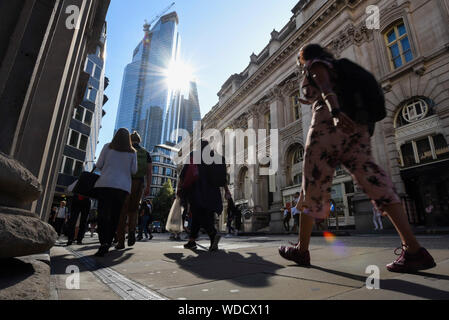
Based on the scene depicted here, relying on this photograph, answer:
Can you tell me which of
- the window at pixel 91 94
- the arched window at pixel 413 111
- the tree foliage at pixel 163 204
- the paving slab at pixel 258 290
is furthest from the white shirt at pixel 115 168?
the tree foliage at pixel 163 204

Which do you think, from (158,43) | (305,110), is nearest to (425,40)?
(305,110)

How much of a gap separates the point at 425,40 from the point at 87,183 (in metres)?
14.9

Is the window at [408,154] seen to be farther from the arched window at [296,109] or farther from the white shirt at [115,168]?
the white shirt at [115,168]

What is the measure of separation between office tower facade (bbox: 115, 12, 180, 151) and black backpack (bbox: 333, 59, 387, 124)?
108 m

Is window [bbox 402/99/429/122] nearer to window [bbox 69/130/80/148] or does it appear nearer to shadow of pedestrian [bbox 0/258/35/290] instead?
shadow of pedestrian [bbox 0/258/35/290]

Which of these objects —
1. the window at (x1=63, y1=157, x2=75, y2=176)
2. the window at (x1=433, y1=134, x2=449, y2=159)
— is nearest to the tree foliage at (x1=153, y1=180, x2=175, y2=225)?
the window at (x1=63, y1=157, x2=75, y2=176)

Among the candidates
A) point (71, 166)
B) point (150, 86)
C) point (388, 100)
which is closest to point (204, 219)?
point (388, 100)

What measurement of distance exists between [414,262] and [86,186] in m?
4.41

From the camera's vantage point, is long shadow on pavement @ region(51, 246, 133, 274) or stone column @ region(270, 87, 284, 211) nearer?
long shadow on pavement @ region(51, 246, 133, 274)

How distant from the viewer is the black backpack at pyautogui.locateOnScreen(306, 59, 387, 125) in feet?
5.91

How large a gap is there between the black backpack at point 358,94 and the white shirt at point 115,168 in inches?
114

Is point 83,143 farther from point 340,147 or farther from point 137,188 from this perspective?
point 340,147

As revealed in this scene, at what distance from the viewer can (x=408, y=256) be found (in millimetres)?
1635
